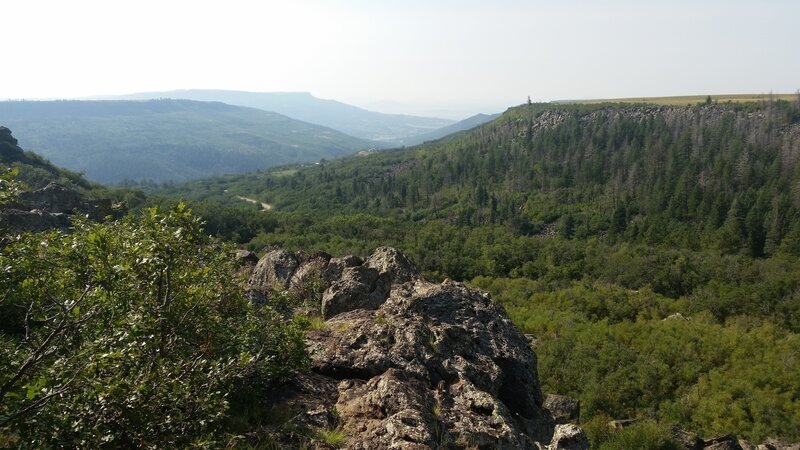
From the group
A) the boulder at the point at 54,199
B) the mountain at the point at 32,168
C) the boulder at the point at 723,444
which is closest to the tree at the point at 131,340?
the boulder at the point at 723,444

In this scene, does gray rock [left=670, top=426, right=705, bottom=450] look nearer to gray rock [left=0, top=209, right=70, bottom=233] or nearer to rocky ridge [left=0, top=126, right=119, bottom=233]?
rocky ridge [left=0, top=126, right=119, bottom=233]

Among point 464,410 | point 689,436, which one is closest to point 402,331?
point 464,410

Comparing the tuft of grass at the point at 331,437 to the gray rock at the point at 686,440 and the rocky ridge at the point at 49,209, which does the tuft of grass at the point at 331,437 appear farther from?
the gray rock at the point at 686,440

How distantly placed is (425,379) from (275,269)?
19157mm

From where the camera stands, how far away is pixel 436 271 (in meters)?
101

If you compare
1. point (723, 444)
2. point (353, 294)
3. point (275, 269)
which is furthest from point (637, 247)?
point (353, 294)

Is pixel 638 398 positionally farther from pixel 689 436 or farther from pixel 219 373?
pixel 219 373

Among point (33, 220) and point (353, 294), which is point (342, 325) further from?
point (33, 220)

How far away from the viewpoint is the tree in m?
5.94

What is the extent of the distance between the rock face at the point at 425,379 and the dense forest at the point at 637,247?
31470 millimetres

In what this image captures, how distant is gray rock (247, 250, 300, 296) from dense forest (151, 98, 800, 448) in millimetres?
32664

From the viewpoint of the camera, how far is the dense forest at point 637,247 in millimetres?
51253

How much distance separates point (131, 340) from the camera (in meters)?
7.14

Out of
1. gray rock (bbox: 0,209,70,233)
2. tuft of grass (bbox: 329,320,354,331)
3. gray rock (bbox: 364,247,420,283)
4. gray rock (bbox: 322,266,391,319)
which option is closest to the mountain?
gray rock (bbox: 0,209,70,233)
